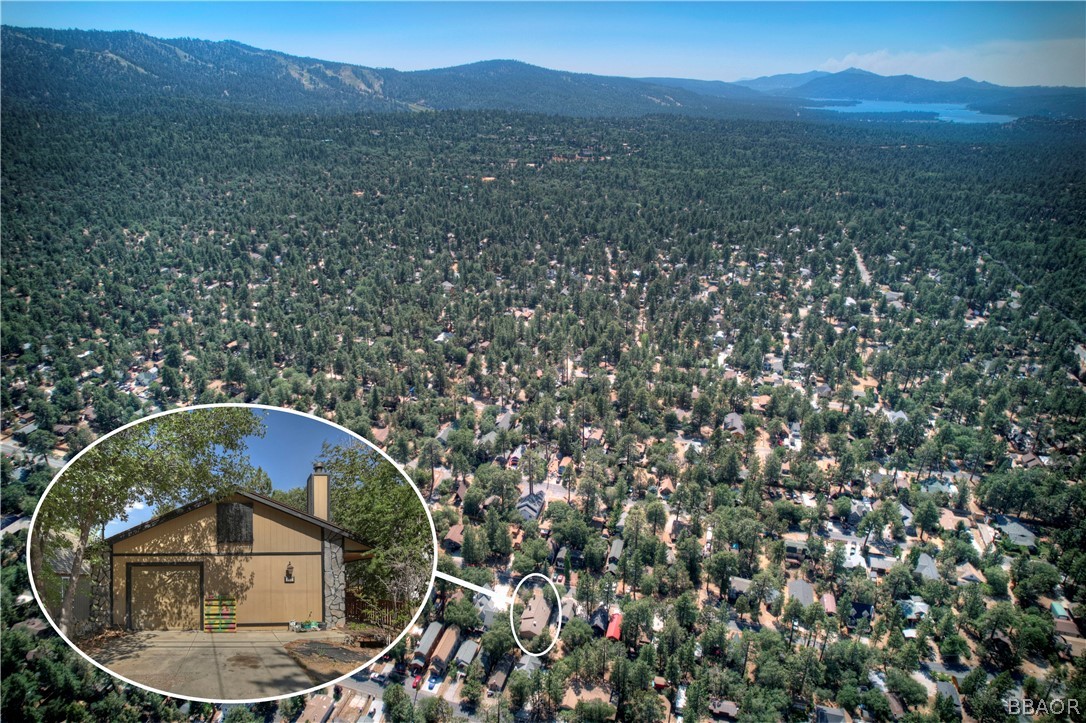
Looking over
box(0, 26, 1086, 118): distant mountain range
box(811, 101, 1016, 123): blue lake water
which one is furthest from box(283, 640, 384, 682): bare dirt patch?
box(811, 101, 1016, 123): blue lake water

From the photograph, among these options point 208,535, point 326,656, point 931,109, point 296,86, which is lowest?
point 326,656

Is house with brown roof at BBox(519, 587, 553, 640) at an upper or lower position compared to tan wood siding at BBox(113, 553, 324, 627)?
lower

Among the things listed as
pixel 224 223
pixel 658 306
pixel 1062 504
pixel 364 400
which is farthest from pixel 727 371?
pixel 224 223
